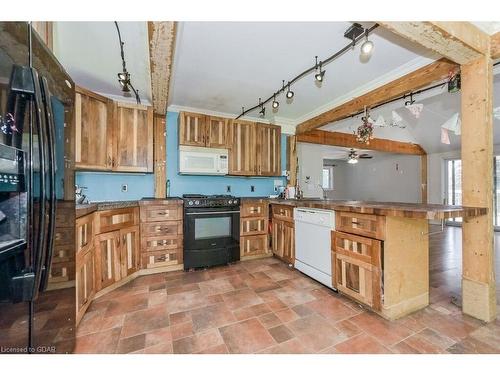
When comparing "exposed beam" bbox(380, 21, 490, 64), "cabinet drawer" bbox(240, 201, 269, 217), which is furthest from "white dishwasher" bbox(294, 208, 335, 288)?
"exposed beam" bbox(380, 21, 490, 64)

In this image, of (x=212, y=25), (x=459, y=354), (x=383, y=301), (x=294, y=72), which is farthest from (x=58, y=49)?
(x=459, y=354)

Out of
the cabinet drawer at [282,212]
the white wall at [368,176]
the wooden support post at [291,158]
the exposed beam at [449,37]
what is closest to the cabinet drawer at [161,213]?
the cabinet drawer at [282,212]

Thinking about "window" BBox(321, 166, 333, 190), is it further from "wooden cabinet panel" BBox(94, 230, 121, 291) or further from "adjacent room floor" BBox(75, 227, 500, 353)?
"wooden cabinet panel" BBox(94, 230, 121, 291)

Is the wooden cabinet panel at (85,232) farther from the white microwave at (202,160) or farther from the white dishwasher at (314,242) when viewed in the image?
the white dishwasher at (314,242)

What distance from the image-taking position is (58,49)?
2029mm

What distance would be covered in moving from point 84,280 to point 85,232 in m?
0.41

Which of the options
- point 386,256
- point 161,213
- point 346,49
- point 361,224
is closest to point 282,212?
point 361,224

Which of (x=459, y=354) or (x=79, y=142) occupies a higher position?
(x=79, y=142)

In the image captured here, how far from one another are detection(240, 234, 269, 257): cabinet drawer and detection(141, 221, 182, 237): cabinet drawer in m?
0.94

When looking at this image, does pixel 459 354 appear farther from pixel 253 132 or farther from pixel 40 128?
pixel 253 132

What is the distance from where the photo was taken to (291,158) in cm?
425

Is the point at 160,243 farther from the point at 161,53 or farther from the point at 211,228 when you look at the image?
the point at 161,53

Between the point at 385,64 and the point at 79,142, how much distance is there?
350cm

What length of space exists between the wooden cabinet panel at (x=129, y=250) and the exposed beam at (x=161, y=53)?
1.67m
